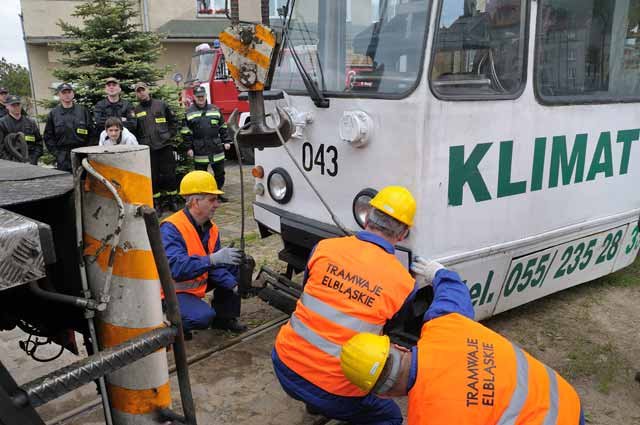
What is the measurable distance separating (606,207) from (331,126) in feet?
7.50

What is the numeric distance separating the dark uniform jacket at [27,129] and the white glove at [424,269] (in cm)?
576

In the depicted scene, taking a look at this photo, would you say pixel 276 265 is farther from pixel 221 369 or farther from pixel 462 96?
pixel 462 96

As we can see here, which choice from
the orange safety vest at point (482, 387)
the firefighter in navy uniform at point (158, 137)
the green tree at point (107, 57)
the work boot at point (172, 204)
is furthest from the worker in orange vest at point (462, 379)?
the green tree at point (107, 57)

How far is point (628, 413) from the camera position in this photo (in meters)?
3.19

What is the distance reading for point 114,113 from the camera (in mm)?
7023

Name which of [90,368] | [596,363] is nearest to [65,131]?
[90,368]

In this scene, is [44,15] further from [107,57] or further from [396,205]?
[396,205]

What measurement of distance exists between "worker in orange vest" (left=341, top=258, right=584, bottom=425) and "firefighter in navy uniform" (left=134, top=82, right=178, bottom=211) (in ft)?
19.7

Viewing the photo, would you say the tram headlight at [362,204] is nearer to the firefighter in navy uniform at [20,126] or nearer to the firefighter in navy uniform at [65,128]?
the firefighter in navy uniform at [65,128]

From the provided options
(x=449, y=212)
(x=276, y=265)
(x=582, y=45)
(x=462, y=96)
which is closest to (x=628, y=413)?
(x=449, y=212)

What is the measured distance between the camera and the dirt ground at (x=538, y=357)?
124 inches

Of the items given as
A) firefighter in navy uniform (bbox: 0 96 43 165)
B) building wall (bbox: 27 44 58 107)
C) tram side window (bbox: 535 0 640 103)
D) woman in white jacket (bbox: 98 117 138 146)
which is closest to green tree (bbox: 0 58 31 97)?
building wall (bbox: 27 44 58 107)

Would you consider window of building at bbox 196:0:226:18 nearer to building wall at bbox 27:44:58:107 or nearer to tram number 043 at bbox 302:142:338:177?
building wall at bbox 27:44:58:107

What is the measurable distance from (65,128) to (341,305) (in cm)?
559
